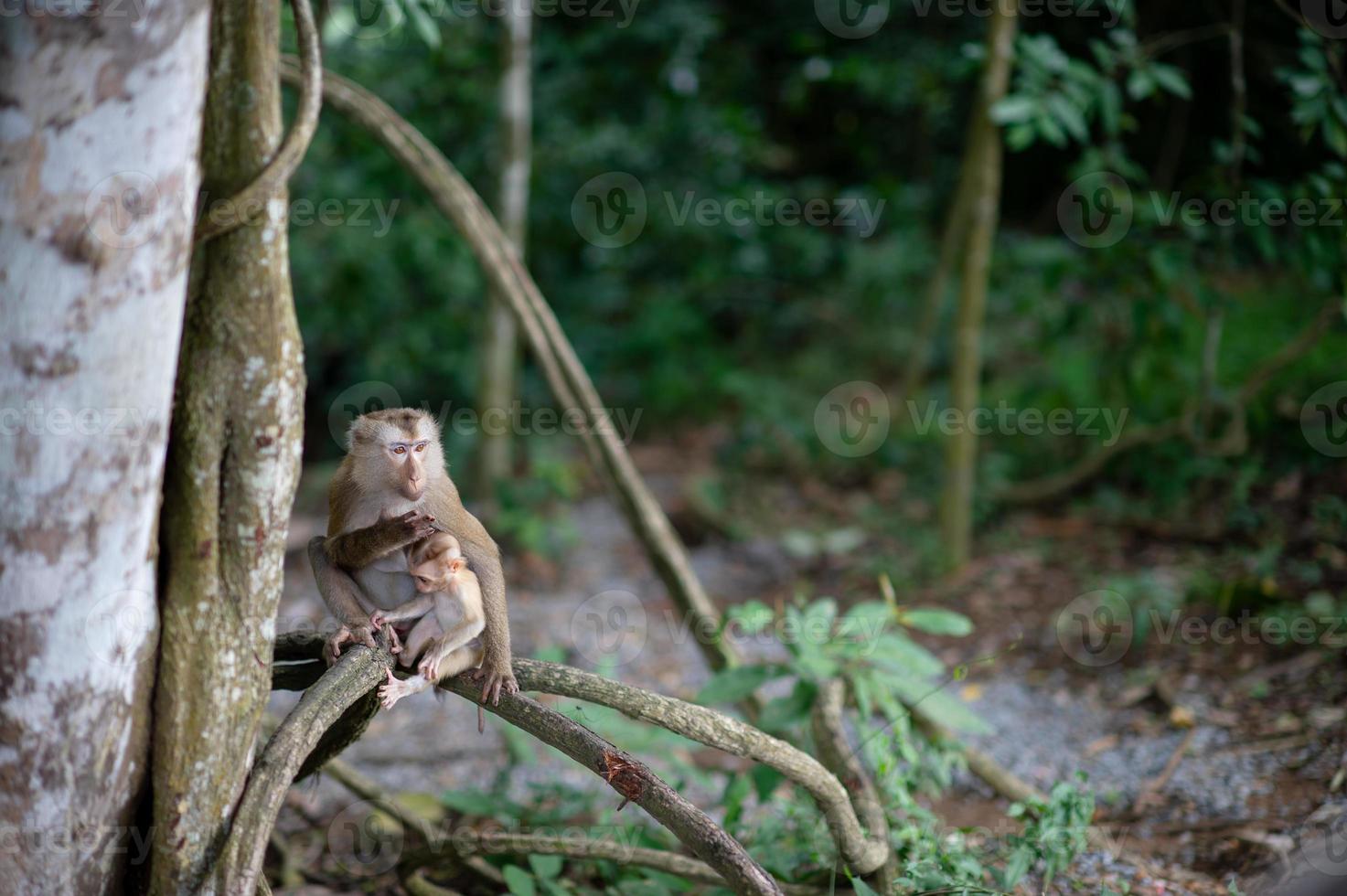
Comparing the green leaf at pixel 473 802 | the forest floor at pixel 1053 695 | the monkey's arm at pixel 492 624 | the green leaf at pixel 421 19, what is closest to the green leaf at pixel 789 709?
the forest floor at pixel 1053 695

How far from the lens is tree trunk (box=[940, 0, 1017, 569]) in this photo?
577cm

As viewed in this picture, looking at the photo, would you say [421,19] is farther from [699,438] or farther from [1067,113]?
[699,438]

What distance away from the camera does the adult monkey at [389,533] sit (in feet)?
8.38

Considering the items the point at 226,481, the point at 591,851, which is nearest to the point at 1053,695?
the point at 591,851

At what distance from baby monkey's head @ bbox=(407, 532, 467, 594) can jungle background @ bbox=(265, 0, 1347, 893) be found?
504mm

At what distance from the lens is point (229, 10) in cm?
226

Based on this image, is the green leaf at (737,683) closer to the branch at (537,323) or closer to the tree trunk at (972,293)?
the branch at (537,323)

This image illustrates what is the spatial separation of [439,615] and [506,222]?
4722 mm

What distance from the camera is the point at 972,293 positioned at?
6168 mm

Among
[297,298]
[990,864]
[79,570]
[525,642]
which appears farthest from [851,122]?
[79,570]

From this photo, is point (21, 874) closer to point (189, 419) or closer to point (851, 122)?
point (189, 419)

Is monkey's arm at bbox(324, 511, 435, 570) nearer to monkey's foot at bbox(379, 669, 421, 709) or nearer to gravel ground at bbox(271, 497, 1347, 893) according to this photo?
monkey's foot at bbox(379, 669, 421, 709)

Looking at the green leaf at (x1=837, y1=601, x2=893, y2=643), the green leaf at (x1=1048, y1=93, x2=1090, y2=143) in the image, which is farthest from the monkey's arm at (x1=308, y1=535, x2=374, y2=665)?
the green leaf at (x1=1048, y1=93, x2=1090, y2=143)

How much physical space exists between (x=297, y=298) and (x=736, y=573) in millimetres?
4109
